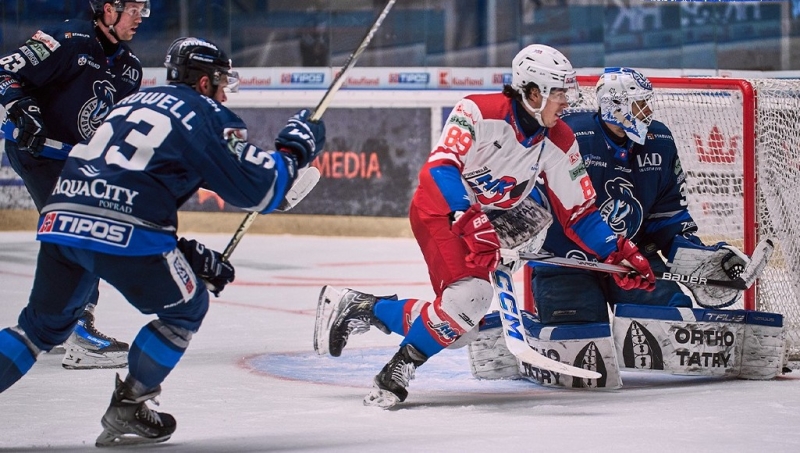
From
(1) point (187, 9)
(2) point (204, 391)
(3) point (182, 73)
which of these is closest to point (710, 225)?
(2) point (204, 391)

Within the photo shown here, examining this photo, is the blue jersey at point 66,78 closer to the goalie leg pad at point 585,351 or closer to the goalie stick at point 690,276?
the goalie stick at point 690,276

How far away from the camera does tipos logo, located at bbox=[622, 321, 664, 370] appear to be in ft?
12.9

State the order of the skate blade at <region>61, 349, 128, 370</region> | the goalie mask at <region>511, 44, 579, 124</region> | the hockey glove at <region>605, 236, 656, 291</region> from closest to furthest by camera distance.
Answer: the goalie mask at <region>511, 44, 579, 124</region> → the hockey glove at <region>605, 236, 656, 291</region> → the skate blade at <region>61, 349, 128, 370</region>

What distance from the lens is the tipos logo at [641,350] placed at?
155 inches

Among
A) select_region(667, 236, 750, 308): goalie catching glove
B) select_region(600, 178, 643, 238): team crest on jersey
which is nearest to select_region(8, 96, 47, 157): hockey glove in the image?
select_region(600, 178, 643, 238): team crest on jersey

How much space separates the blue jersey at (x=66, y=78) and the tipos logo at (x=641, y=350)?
1927 mm

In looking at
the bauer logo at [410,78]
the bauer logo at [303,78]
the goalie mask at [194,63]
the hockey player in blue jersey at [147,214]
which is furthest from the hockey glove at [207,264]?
the bauer logo at [303,78]

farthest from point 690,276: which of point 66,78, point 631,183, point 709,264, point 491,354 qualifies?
point 66,78

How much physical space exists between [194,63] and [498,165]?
3.40ft

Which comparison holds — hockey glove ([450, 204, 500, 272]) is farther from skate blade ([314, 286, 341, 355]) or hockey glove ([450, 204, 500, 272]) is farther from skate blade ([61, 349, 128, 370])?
skate blade ([61, 349, 128, 370])

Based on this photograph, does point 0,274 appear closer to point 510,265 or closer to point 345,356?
point 345,356

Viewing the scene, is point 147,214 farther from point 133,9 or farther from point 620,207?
point 620,207

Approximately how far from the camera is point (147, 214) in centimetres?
286

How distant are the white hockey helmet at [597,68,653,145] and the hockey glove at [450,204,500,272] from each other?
0.82 meters
